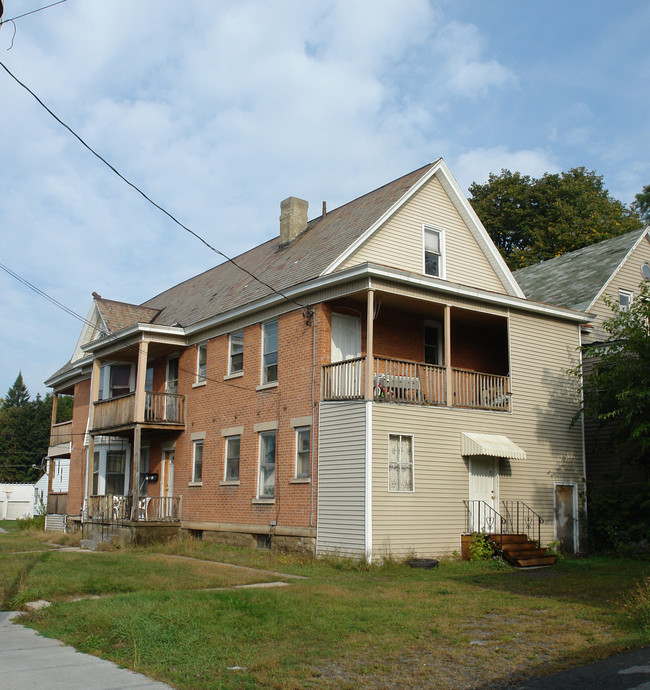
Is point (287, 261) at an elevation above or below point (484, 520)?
above

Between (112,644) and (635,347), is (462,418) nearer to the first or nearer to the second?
(635,347)

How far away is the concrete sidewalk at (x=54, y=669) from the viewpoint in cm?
692

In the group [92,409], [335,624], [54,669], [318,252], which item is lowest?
[54,669]

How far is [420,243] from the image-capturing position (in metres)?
20.5

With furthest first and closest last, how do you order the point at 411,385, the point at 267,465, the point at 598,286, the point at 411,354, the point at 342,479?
1. the point at 598,286
2. the point at 411,354
3. the point at 267,465
4. the point at 411,385
5. the point at 342,479

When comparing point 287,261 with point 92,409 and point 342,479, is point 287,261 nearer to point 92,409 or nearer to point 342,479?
point 342,479

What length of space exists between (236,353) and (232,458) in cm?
300

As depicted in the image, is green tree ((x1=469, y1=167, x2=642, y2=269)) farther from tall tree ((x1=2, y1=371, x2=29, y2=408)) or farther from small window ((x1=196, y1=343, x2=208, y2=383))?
tall tree ((x1=2, y1=371, x2=29, y2=408))

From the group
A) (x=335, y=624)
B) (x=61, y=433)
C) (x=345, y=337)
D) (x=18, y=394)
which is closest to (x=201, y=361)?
(x=345, y=337)

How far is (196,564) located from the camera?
16.1 meters

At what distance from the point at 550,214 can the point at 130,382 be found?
26.4 metres

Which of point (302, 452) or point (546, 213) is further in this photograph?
point (546, 213)

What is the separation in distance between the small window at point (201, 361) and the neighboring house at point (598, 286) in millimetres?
11572

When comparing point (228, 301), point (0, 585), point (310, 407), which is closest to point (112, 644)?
point (0, 585)
